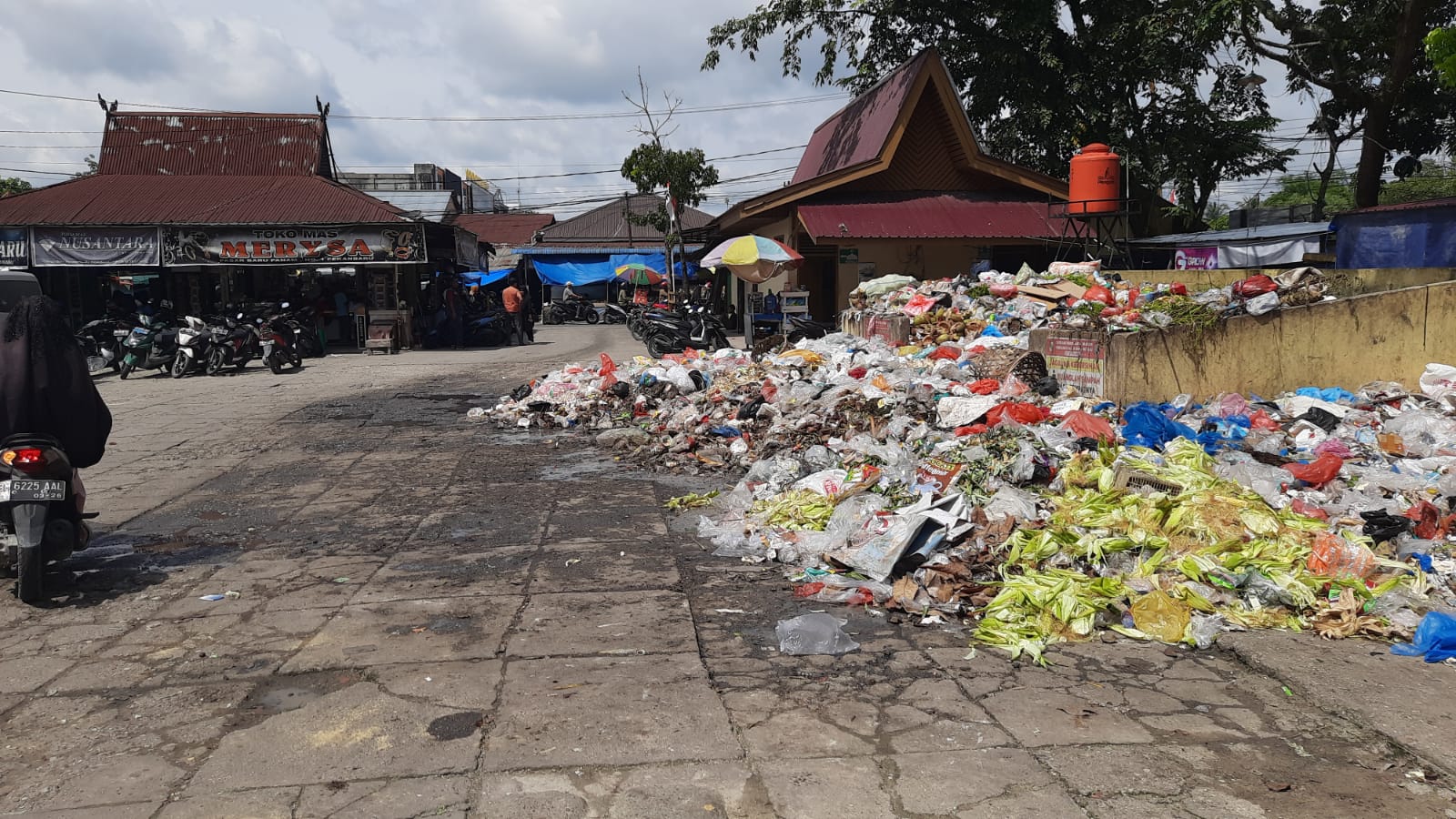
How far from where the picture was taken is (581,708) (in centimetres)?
348

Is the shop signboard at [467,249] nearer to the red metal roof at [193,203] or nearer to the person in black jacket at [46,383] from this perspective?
the red metal roof at [193,203]

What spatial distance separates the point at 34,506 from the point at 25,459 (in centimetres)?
23

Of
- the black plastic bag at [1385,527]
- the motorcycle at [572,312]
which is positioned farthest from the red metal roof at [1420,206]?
the motorcycle at [572,312]

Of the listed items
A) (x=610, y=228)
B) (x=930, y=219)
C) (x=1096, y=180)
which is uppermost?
(x=610, y=228)

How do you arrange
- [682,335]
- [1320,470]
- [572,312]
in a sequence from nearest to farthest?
[1320,470] < [682,335] < [572,312]

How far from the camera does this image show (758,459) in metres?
7.92

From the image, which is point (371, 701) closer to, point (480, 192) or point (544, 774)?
point (544, 774)

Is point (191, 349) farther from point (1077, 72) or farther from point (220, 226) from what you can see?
point (1077, 72)

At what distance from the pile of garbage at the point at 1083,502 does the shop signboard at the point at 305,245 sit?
14.0m

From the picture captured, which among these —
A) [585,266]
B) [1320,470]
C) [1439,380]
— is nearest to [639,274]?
[585,266]

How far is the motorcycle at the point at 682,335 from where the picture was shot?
59.9 ft

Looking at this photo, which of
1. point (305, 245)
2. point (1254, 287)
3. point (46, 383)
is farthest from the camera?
point (305, 245)

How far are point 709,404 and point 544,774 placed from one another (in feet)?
22.2

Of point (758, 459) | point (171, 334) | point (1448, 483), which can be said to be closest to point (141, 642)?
point (758, 459)
